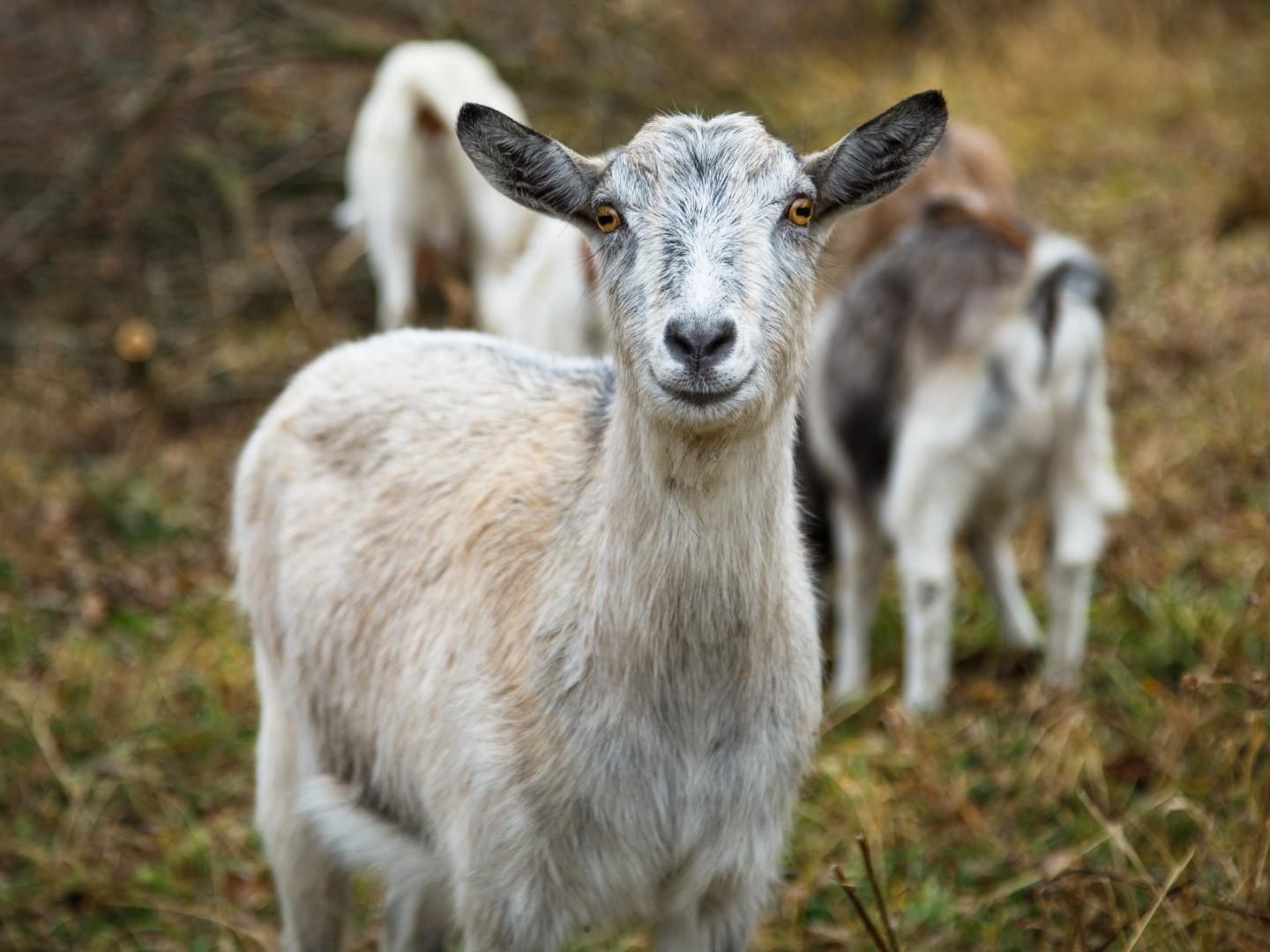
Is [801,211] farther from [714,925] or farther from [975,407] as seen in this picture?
[975,407]

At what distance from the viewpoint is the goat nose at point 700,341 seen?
97.7 inches

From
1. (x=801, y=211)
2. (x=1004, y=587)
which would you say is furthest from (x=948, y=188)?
(x=801, y=211)

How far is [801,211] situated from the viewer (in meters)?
2.86

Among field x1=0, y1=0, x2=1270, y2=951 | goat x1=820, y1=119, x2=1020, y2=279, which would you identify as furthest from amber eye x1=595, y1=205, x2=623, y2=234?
goat x1=820, y1=119, x2=1020, y2=279

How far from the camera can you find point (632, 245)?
111 inches

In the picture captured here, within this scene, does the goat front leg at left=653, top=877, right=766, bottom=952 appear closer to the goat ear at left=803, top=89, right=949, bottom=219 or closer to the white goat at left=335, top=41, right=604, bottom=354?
the goat ear at left=803, top=89, right=949, bottom=219

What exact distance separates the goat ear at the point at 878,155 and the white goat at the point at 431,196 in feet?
14.1

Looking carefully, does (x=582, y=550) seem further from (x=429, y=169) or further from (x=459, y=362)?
(x=429, y=169)

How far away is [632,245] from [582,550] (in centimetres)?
67

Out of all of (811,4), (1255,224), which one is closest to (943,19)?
(811,4)

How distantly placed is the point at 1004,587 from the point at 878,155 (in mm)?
3393

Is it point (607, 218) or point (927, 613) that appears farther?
point (927, 613)

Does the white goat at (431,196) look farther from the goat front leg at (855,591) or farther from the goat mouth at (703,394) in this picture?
the goat mouth at (703,394)

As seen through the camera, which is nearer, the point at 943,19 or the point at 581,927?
the point at 581,927
